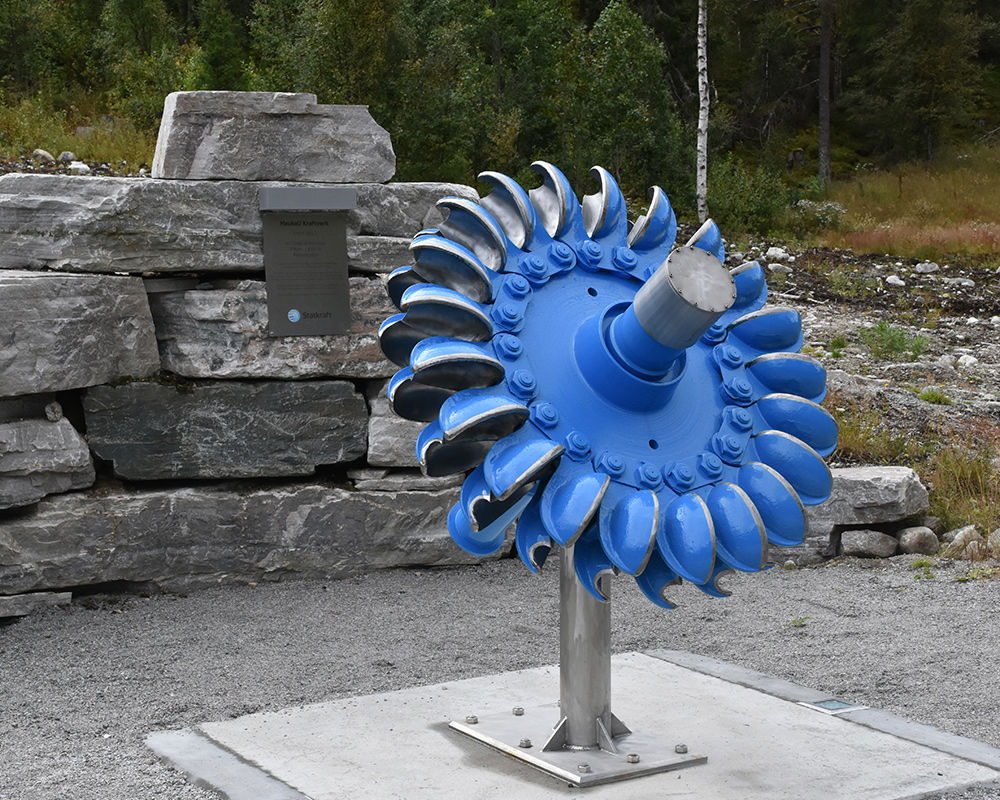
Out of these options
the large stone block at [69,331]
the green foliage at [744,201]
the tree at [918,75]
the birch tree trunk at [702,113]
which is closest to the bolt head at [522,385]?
the large stone block at [69,331]

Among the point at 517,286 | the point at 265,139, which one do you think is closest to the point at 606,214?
the point at 517,286

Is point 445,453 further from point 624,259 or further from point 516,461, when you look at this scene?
point 624,259

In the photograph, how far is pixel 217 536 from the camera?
5.38 metres

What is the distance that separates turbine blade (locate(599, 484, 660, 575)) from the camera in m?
2.65

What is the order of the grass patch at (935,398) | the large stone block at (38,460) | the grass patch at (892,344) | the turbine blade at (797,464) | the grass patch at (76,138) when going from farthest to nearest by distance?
the grass patch at (76,138) → the grass patch at (892,344) → the grass patch at (935,398) → the large stone block at (38,460) → the turbine blade at (797,464)

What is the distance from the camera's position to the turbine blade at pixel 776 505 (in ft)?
9.34

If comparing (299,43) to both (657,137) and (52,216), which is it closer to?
(657,137)

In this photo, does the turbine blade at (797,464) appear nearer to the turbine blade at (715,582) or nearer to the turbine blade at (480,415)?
the turbine blade at (715,582)

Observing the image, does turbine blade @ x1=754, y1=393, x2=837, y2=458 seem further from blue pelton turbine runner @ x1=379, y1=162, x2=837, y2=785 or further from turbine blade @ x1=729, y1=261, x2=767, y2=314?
turbine blade @ x1=729, y1=261, x2=767, y2=314

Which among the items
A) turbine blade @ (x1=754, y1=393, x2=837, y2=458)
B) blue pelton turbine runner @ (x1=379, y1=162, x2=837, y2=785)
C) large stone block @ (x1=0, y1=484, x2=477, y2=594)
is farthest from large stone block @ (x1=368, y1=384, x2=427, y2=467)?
turbine blade @ (x1=754, y1=393, x2=837, y2=458)

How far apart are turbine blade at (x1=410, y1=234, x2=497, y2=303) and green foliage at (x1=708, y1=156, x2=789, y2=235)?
15.3 metres

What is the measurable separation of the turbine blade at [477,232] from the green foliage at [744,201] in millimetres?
15200

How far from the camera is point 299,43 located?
46.2 feet

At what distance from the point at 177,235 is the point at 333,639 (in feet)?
6.16
